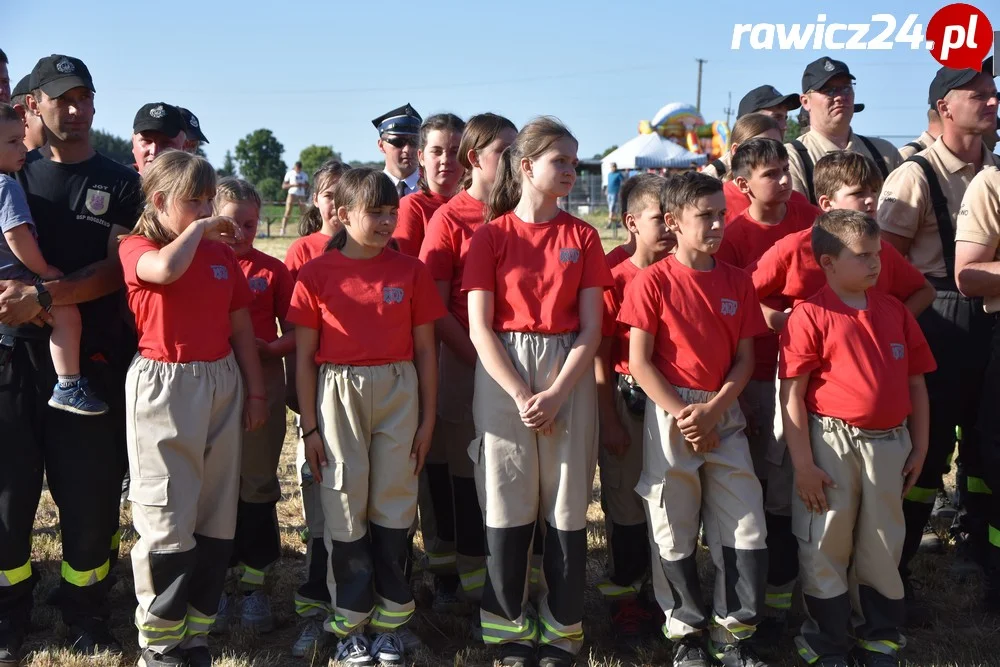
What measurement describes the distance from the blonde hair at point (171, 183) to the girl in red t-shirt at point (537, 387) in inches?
44.7

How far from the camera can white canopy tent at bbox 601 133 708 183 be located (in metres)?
38.0

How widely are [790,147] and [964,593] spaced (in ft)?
8.84

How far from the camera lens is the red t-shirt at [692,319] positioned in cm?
390

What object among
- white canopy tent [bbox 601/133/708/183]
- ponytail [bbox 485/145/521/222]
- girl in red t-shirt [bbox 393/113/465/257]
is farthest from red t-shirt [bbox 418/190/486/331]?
white canopy tent [bbox 601/133/708/183]

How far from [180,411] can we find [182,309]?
415 mm

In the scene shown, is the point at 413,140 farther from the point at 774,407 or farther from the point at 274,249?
the point at 274,249

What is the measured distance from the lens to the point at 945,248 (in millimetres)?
4820

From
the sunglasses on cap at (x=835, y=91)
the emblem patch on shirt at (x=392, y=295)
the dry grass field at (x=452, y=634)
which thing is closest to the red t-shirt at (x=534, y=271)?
the emblem patch on shirt at (x=392, y=295)

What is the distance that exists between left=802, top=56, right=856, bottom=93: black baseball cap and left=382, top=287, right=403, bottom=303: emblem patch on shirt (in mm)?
3340

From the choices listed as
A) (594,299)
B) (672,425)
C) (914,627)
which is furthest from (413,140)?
(914,627)

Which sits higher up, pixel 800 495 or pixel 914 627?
pixel 800 495

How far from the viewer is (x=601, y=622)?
4.55 meters

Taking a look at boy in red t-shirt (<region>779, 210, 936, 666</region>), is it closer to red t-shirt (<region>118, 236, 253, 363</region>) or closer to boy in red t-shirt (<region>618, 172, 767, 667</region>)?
boy in red t-shirt (<region>618, 172, 767, 667</region>)

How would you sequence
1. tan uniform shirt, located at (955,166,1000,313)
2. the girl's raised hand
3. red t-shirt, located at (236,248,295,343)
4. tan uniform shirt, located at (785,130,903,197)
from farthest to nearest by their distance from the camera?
1. tan uniform shirt, located at (785,130,903,197)
2. red t-shirt, located at (236,248,295,343)
3. tan uniform shirt, located at (955,166,1000,313)
4. the girl's raised hand
